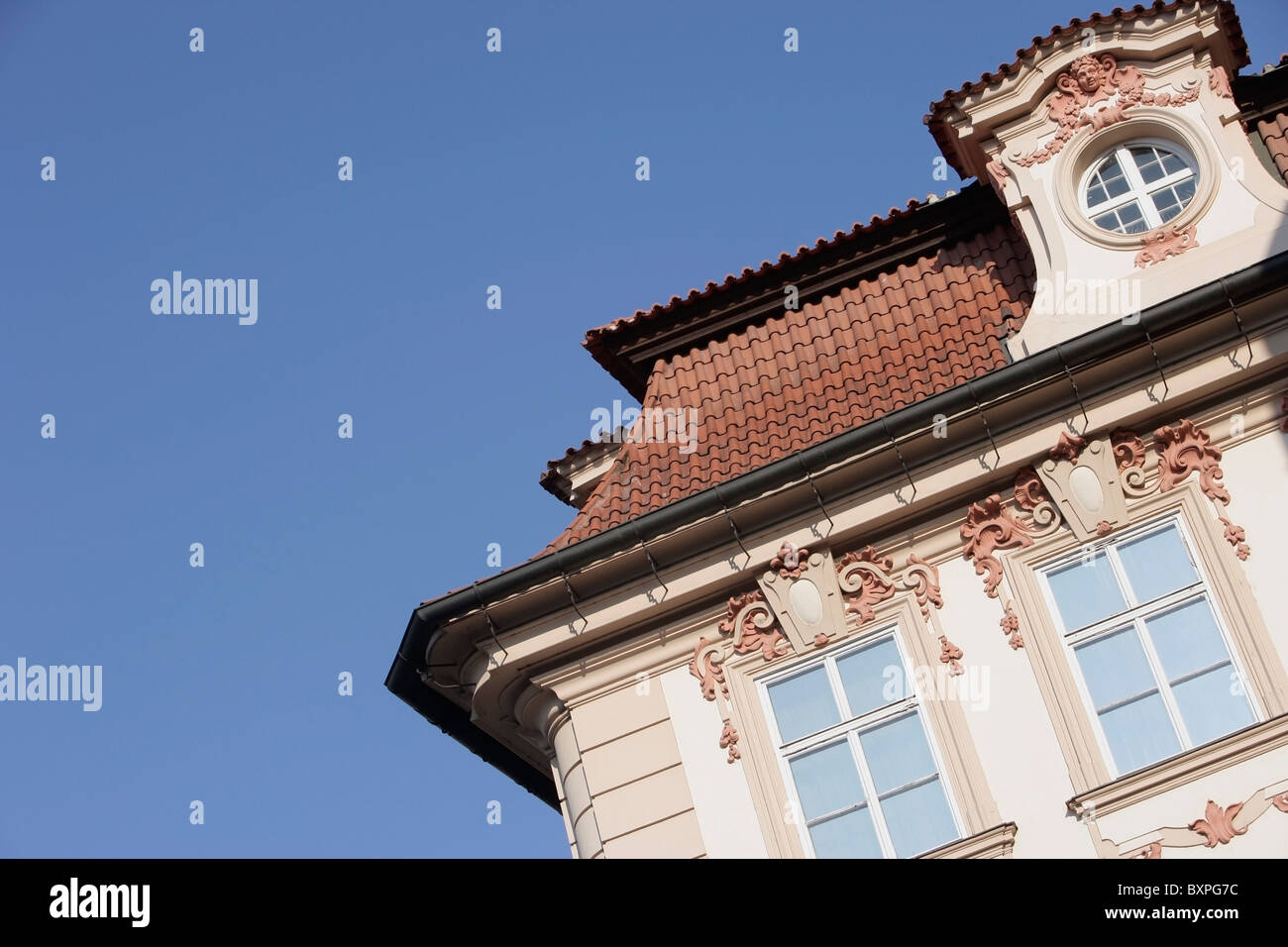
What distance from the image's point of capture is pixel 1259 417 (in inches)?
476

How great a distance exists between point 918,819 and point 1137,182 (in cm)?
554

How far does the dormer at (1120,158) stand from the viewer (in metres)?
12.9

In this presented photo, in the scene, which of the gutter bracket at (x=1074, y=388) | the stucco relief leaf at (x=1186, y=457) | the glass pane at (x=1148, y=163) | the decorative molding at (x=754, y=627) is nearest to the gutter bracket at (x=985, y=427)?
the gutter bracket at (x=1074, y=388)

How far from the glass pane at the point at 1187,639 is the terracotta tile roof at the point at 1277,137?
12.8 feet

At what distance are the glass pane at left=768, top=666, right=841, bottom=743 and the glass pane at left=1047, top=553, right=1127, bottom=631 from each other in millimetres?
1764

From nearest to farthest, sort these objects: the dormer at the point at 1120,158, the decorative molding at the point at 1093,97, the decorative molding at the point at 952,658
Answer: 1. the decorative molding at the point at 952,658
2. the dormer at the point at 1120,158
3. the decorative molding at the point at 1093,97

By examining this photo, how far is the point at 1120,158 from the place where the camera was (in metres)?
13.7

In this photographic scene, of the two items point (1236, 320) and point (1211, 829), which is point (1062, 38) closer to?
point (1236, 320)

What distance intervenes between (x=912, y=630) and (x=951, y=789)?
1.25 metres

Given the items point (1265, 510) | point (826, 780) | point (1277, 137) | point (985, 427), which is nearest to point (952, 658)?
point (826, 780)

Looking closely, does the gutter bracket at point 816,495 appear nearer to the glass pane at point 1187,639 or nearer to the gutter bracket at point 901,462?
the gutter bracket at point 901,462

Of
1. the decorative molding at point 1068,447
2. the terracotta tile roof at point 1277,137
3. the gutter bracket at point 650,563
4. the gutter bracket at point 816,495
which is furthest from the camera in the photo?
the terracotta tile roof at point 1277,137
